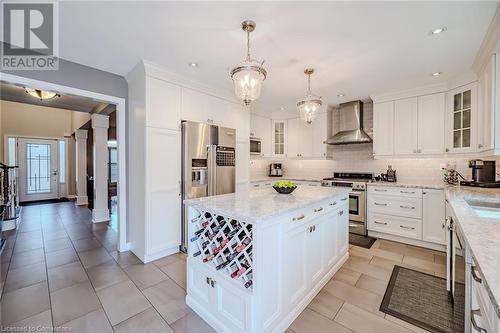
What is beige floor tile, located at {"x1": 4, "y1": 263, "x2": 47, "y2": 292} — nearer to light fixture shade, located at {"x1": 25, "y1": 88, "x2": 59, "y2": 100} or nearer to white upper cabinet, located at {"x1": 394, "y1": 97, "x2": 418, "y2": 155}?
light fixture shade, located at {"x1": 25, "y1": 88, "x2": 59, "y2": 100}

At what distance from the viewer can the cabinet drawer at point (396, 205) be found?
3.32 meters

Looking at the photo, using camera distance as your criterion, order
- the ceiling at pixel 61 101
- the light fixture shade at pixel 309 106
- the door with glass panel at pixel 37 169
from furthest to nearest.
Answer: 1. the door with glass panel at pixel 37 169
2. the ceiling at pixel 61 101
3. the light fixture shade at pixel 309 106

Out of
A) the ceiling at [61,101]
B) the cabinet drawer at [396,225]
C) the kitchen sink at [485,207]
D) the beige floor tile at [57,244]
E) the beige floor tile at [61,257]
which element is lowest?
the beige floor tile at [61,257]

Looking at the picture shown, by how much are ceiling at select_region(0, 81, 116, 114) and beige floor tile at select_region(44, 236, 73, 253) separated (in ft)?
7.79

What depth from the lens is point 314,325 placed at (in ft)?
5.59

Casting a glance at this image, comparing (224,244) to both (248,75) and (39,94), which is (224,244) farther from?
(39,94)

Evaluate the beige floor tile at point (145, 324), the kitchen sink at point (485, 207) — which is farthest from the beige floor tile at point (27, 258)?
the kitchen sink at point (485, 207)

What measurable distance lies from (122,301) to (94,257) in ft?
4.29

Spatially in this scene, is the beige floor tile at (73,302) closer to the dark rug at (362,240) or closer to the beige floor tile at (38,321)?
the beige floor tile at (38,321)

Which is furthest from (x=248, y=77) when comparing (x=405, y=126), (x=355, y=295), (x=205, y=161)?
(x=405, y=126)

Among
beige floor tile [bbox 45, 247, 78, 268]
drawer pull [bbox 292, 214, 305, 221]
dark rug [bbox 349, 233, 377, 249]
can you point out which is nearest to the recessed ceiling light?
drawer pull [bbox 292, 214, 305, 221]

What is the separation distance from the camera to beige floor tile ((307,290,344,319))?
1857 millimetres

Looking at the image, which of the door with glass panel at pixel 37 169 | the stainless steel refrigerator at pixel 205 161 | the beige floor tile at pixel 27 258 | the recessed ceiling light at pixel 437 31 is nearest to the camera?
the recessed ceiling light at pixel 437 31

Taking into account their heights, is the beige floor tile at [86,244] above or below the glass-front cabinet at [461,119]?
below
